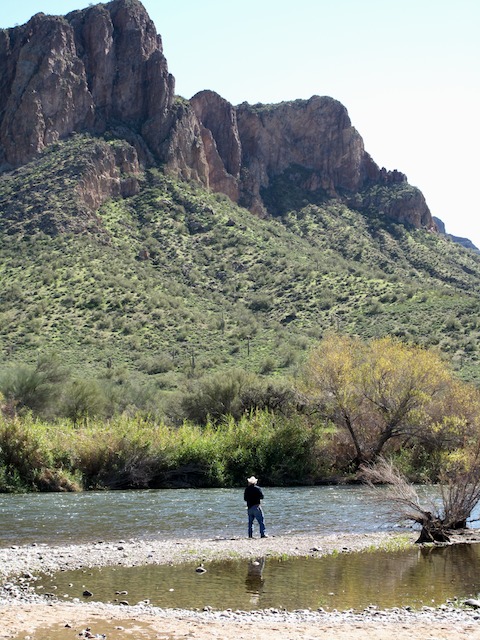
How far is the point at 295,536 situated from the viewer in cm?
2298

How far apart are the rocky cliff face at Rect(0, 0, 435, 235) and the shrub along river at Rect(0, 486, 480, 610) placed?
224ft


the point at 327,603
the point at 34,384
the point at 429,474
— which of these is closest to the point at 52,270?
the point at 34,384

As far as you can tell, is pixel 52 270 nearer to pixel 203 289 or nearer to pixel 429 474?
pixel 203 289

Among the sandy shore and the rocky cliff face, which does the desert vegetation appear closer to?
the rocky cliff face

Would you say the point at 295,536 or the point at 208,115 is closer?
the point at 295,536

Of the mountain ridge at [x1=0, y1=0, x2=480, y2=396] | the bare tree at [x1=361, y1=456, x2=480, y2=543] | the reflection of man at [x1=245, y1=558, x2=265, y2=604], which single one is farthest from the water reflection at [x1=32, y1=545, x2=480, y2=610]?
the mountain ridge at [x1=0, y1=0, x2=480, y2=396]

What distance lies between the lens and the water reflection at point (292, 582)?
15195mm

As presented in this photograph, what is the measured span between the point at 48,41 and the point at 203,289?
159 ft

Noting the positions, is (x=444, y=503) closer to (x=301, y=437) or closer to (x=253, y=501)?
(x=253, y=501)

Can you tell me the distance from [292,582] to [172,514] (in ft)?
36.4

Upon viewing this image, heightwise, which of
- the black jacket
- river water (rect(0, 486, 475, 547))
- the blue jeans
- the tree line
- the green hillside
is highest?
the green hillside

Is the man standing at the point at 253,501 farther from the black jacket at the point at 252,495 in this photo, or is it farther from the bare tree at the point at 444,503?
the bare tree at the point at 444,503

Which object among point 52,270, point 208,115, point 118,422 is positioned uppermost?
point 208,115

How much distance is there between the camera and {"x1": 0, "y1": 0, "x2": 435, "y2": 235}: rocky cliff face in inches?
4119
